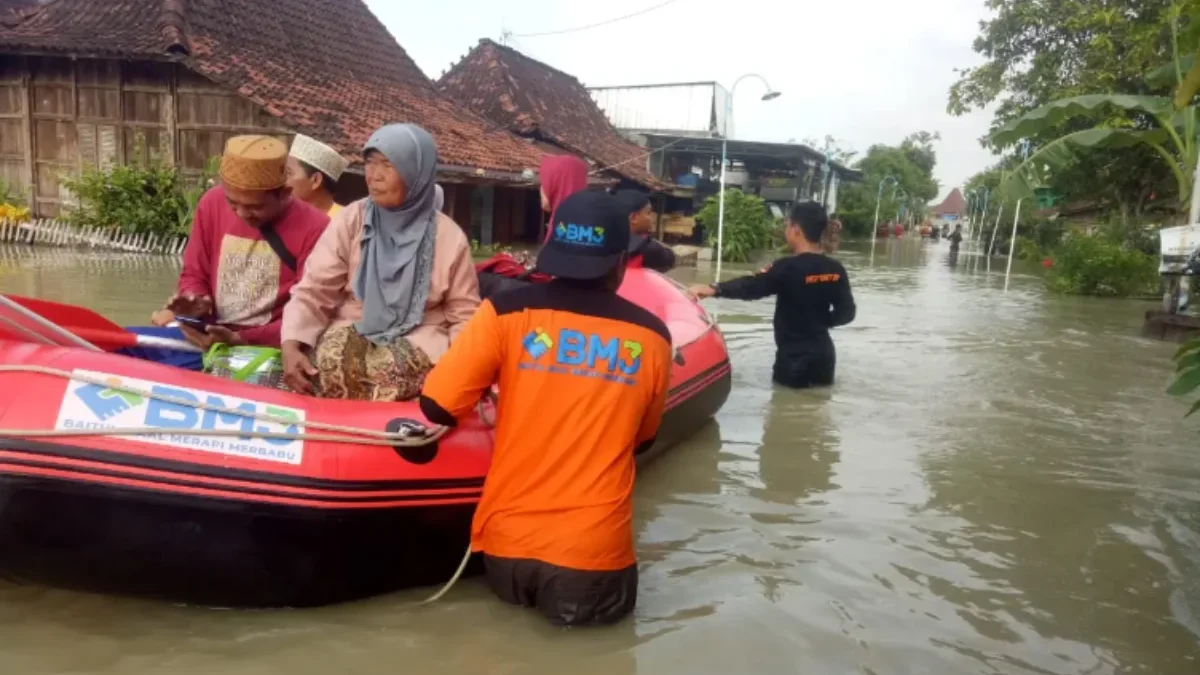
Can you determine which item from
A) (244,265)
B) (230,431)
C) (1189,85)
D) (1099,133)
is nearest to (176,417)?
(230,431)

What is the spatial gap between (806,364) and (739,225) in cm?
1364

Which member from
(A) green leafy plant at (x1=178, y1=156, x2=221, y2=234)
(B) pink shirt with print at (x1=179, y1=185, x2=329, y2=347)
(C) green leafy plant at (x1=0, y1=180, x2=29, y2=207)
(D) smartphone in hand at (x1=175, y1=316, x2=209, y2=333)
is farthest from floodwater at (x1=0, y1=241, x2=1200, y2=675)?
(C) green leafy plant at (x1=0, y1=180, x2=29, y2=207)

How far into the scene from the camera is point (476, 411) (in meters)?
3.16

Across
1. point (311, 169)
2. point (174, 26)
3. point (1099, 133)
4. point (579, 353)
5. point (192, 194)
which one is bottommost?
point (579, 353)

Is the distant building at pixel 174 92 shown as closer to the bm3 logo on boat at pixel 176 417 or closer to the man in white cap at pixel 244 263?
the man in white cap at pixel 244 263

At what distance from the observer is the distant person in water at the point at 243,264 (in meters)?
3.47

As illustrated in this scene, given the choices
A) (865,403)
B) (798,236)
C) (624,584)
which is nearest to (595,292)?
(624,584)

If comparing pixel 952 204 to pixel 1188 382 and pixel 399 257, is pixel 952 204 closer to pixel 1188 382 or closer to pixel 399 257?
pixel 1188 382

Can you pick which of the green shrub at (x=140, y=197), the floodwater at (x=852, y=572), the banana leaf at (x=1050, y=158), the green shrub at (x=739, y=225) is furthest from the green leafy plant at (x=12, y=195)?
the banana leaf at (x=1050, y=158)

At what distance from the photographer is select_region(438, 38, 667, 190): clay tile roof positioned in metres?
19.3

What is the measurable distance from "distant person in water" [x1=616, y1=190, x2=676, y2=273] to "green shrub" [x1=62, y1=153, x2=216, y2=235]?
356 inches

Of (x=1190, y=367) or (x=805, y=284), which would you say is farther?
(x=805, y=284)

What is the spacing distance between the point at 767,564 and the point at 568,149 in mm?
16257

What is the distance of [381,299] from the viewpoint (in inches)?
123
